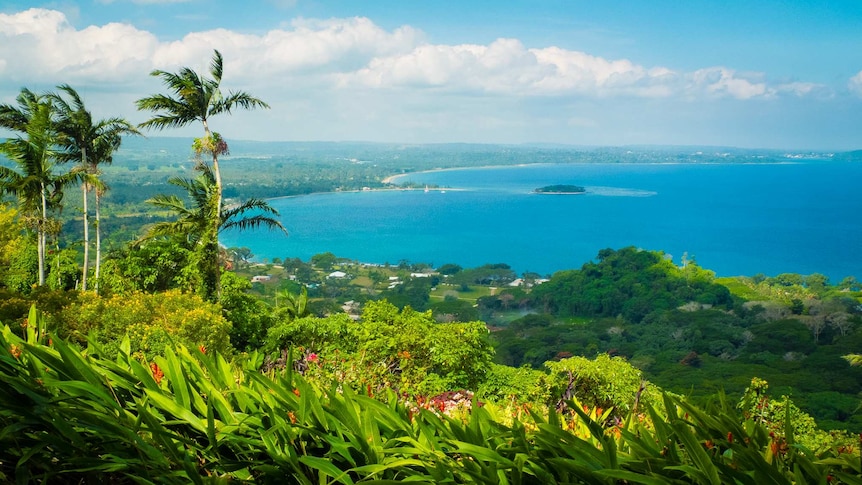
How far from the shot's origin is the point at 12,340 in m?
2.04

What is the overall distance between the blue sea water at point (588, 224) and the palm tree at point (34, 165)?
50.0 m

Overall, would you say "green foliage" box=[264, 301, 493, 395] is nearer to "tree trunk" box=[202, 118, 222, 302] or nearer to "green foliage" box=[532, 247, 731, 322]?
"tree trunk" box=[202, 118, 222, 302]

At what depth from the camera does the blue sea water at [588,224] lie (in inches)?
2611

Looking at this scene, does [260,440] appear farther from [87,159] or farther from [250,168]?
[250,168]

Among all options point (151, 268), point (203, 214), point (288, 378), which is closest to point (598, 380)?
point (203, 214)

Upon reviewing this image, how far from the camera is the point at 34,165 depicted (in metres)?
11.0

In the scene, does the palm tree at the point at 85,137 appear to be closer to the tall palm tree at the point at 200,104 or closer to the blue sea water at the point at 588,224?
the tall palm tree at the point at 200,104

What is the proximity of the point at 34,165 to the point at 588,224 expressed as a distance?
77194 mm

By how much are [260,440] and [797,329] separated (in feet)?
119

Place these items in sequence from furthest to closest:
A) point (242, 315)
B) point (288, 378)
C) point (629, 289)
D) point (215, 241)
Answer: point (629, 289) < point (242, 315) < point (215, 241) < point (288, 378)

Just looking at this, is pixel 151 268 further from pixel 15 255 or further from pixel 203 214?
pixel 15 255

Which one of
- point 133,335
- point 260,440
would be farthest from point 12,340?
point 133,335

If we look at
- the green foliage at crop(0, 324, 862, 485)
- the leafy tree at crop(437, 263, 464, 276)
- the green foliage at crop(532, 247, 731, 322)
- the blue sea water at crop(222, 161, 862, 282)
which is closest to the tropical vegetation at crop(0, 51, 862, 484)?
the green foliage at crop(0, 324, 862, 485)

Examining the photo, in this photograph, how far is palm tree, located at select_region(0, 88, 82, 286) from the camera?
10.6m
